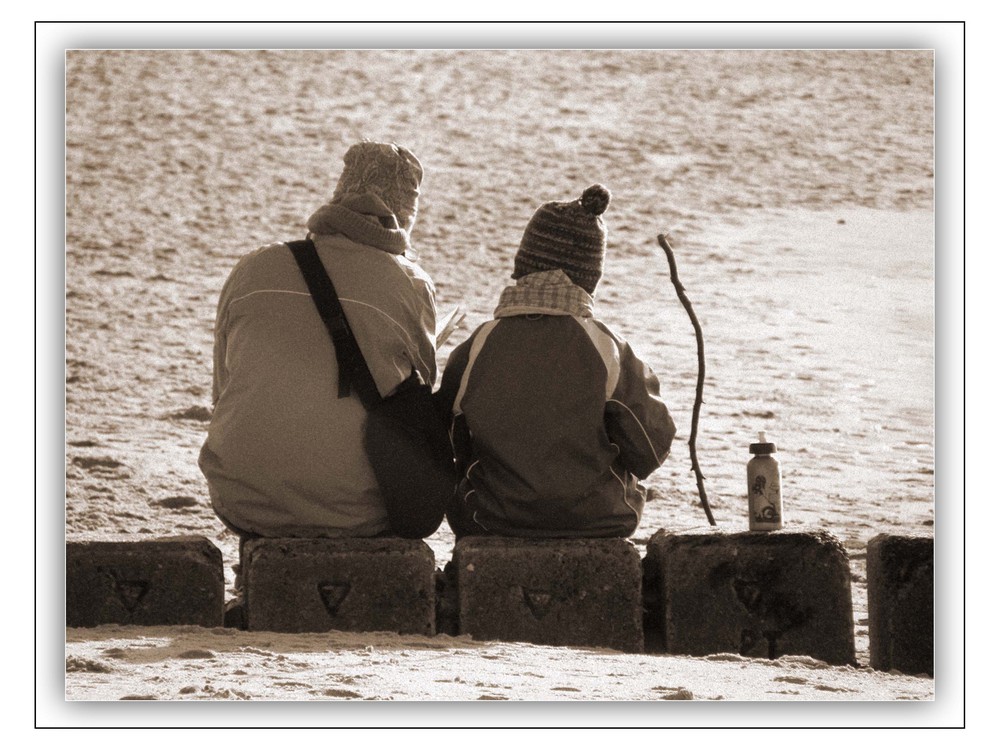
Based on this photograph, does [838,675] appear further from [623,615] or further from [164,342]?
[164,342]

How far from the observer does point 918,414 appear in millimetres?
8672

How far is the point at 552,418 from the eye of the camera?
4.20 meters

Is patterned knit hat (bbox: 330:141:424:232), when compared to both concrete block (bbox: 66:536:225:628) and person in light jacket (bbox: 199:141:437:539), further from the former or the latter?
concrete block (bbox: 66:536:225:628)

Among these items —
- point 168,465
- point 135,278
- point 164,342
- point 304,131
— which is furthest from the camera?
point 304,131

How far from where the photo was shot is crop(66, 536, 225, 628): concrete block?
4.24 meters

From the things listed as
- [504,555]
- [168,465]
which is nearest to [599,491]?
[504,555]

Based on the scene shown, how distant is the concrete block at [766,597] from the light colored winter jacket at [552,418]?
26 centimetres

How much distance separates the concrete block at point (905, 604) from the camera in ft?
14.5

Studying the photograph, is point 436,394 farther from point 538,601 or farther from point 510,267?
point 510,267

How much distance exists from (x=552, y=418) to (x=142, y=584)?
46.8 inches

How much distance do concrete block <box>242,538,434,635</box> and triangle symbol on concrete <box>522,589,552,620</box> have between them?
0.26 meters

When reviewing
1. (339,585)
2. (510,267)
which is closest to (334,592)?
(339,585)

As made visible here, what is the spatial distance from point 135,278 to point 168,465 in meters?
3.48

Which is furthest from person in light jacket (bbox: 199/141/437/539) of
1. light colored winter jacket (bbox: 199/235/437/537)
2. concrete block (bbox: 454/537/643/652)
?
concrete block (bbox: 454/537/643/652)
